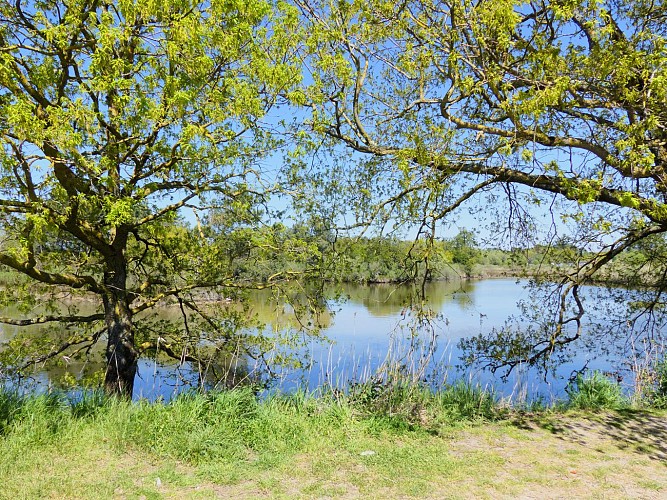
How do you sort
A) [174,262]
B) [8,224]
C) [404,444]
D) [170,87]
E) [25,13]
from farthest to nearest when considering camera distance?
[174,262]
[8,224]
[25,13]
[170,87]
[404,444]

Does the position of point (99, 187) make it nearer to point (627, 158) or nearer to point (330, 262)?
point (330, 262)

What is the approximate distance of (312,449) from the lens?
447 cm

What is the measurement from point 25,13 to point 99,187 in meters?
2.54

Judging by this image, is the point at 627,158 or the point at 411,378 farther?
the point at 411,378

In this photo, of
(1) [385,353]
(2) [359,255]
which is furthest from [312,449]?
(1) [385,353]

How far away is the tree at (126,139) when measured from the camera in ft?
17.8

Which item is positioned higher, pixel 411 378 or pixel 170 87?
pixel 170 87

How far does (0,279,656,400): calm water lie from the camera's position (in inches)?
244

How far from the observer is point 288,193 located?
301 inches

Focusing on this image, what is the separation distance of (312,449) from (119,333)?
4.44m

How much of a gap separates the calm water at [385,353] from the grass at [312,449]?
658mm

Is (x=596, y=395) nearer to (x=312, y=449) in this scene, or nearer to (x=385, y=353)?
(x=312, y=449)

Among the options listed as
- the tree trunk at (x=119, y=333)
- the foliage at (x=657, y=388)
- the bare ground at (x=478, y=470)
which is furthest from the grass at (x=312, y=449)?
the tree trunk at (x=119, y=333)

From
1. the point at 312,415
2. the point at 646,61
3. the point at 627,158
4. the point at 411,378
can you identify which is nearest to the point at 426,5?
the point at 646,61
